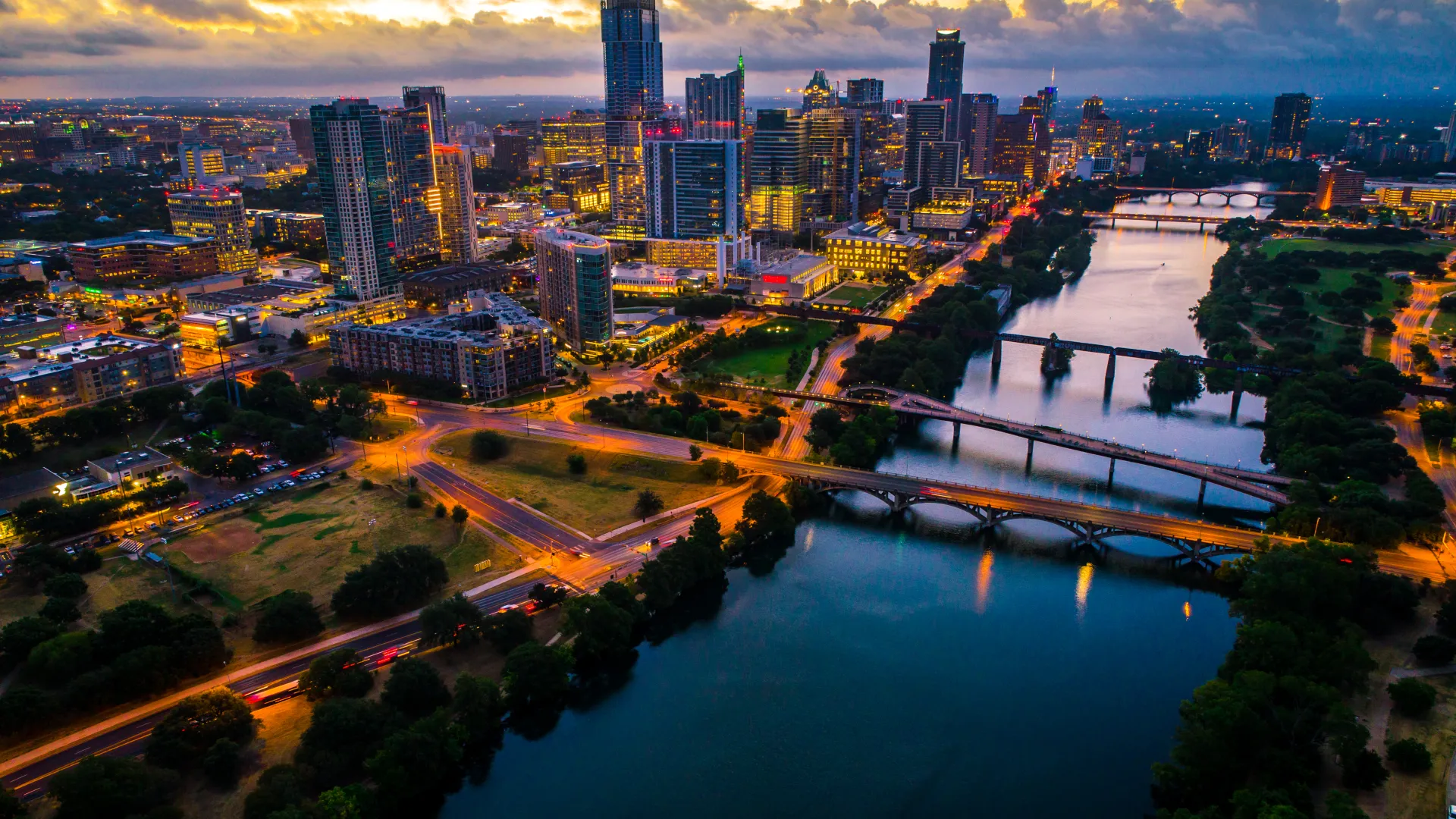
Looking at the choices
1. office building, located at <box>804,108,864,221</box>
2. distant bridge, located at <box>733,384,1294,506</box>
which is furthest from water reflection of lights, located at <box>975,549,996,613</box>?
office building, located at <box>804,108,864,221</box>

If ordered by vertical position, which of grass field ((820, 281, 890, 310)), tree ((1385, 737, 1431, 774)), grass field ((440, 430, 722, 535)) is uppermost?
grass field ((820, 281, 890, 310))

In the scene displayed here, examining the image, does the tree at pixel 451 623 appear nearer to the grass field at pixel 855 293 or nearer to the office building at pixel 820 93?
the grass field at pixel 855 293

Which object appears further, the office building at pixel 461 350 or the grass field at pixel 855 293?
the grass field at pixel 855 293

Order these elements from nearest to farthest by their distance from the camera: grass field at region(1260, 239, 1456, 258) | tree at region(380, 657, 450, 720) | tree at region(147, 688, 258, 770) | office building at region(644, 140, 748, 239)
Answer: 1. tree at region(147, 688, 258, 770)
2. tree at region(380, 657, 450, 720)
3. office building at region(644, 140, 748, 239)
4. grass field at region(1260, 239, 1456, 258)

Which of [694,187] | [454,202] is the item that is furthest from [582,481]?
[694,187]

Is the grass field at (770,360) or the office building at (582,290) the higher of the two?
the office building at (582,290)

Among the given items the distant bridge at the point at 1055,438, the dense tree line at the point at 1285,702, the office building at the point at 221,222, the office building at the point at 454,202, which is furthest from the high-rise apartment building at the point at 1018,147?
the dense tree line at the point at 1285,702

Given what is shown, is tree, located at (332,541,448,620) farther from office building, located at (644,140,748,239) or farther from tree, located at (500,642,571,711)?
office building, located at (644,140,748,239)

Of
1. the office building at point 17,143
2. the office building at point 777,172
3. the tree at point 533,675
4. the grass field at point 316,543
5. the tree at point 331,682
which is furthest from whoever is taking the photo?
the office building at point 17,143
